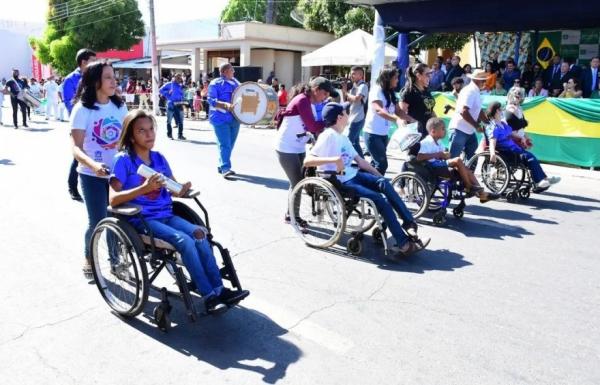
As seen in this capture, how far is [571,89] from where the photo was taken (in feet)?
41.3

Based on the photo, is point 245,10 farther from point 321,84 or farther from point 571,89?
point 321,84

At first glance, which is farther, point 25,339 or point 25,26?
point 25,26

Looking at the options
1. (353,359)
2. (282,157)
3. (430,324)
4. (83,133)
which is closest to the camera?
(353,359)

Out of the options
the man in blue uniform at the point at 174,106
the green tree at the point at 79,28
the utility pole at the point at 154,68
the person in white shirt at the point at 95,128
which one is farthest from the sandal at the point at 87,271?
the green tree at the point at 79,28

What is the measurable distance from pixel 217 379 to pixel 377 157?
4691mm

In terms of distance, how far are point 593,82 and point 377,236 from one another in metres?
10.4

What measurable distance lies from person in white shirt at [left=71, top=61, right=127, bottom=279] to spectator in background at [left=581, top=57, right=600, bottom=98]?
1209cm

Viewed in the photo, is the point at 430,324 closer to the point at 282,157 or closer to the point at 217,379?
the point at 217,379

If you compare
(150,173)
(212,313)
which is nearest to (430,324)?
(212,313)

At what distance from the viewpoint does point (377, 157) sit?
24.0 feet

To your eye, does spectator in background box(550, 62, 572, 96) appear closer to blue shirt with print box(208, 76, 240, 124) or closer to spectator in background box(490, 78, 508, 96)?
spectator in background box(490, 78, 508, 96)

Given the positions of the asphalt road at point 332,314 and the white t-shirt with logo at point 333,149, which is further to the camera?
the white t-shirt with logo at point 333,149

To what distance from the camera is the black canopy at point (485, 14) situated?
12.5m

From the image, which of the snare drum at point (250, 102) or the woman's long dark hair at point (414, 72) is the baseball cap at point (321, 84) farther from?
the snare drum at point (250, 102)
